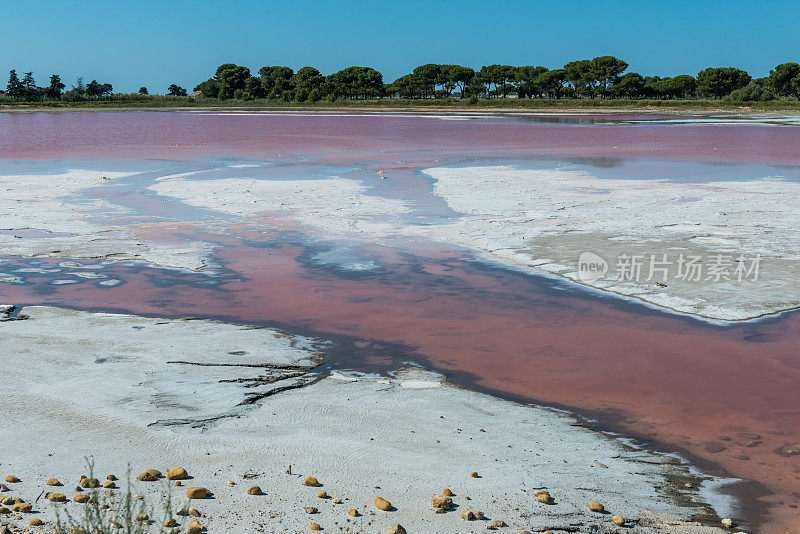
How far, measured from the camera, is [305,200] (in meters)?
15.4

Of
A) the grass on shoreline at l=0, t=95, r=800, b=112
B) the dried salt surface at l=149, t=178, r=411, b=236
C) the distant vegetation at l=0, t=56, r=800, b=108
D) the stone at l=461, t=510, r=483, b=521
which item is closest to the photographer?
the stone at l=461, t=510, r=483, b=521

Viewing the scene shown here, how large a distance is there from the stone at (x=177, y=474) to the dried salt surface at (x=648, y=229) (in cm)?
565

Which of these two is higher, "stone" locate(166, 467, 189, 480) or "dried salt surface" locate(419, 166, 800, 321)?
"dried salt surface" locate(419, 166, 800, 321)

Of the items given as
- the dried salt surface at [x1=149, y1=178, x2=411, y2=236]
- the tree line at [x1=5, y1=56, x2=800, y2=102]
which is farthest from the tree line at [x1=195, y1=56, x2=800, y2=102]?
the dried salt surface at [x1=149, y1=178, x2=411, y2=236]

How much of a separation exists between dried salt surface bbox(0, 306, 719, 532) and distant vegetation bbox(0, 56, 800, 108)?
89436 mm

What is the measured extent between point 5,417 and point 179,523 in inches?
77.4

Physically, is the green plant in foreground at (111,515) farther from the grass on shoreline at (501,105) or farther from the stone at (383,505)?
the grass on shoreline at (501,105)

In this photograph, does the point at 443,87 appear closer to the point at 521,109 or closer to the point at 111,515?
the point at 521,109

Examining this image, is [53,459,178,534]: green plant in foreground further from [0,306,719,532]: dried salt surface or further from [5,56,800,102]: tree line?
[5,56,800,102]: tree line

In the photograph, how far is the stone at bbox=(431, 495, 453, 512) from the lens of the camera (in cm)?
405

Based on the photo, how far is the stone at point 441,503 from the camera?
4055 millimetres

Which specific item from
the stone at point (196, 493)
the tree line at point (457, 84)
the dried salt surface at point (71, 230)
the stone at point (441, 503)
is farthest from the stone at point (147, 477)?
the tree line at point (457, 84)

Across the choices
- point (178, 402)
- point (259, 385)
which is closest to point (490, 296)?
point (259, 385)

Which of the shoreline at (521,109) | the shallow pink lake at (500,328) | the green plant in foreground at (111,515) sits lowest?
the shallow pink lake at (500,328)
